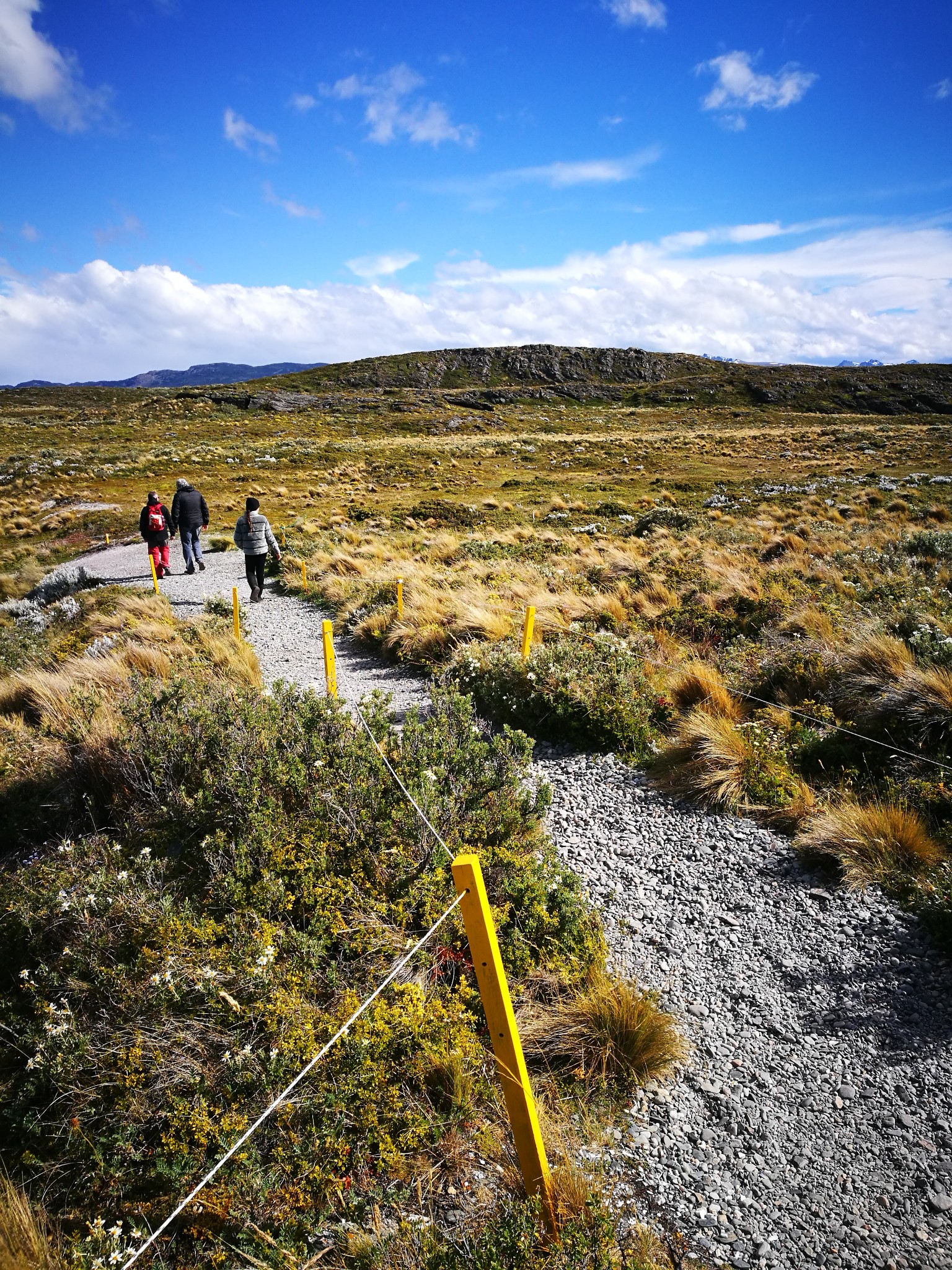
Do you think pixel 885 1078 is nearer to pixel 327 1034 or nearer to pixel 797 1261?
pixel 797 1261

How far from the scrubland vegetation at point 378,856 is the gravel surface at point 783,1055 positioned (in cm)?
27

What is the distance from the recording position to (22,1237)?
Result: 238 centimetres

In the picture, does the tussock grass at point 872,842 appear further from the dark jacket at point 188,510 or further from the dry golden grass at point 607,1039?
the dark jacket at point 188,510

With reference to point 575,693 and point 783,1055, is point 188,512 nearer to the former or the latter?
point 575,693

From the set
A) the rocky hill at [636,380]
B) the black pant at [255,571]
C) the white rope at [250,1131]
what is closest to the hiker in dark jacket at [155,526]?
the black pant at [255,571]

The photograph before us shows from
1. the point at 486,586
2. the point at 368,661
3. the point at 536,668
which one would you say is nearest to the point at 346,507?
the point at 486,586

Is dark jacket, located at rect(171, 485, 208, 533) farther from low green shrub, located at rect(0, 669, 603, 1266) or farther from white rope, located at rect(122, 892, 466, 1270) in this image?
white rope, located at rect(122, 892, 466, 1270)

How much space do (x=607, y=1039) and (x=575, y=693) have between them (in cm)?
413

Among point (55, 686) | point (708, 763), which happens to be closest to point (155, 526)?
point (55, 686)

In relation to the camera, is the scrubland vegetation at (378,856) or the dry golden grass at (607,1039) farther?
the dry golden grass at (607,1039)

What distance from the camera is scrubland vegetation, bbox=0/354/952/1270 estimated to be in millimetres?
2701

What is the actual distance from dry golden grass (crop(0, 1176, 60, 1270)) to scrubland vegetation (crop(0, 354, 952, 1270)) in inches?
4.4

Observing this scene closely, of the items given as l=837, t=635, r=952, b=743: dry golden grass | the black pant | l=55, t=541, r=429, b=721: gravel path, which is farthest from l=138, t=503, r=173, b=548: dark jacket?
l=837, t=635, r=952, b=743: dry golden grass

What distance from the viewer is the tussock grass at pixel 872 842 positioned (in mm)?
4535
